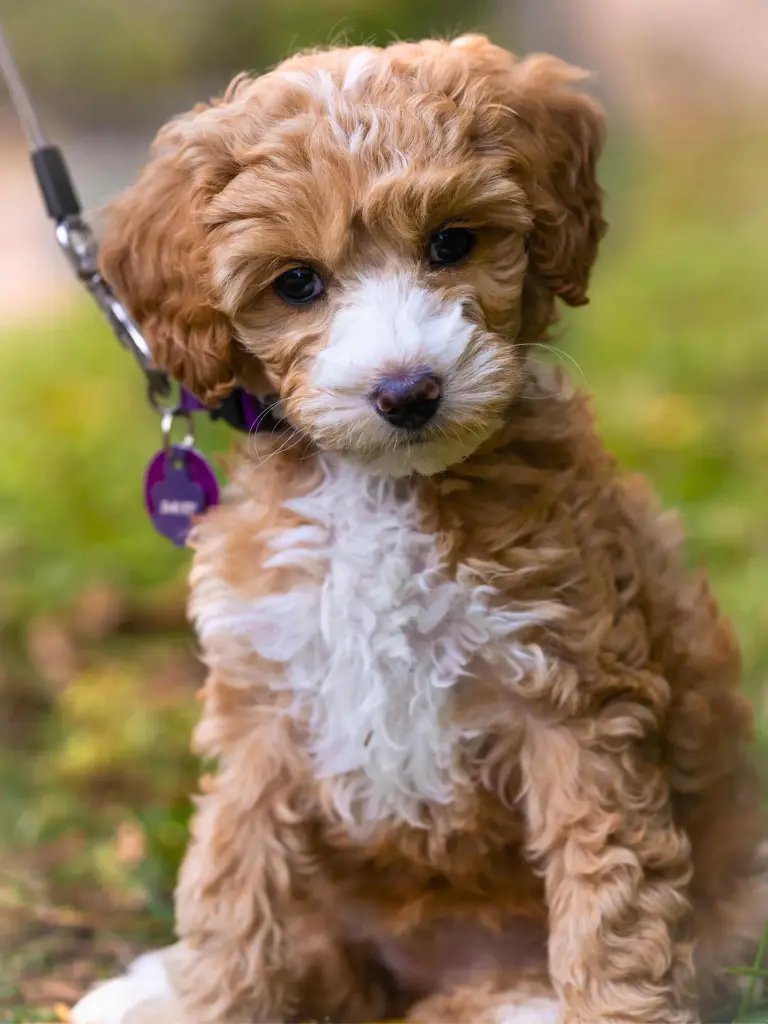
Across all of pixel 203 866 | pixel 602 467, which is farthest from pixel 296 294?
pixel 203 866

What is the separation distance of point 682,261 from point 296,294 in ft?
24.1

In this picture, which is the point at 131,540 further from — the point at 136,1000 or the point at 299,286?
the point at 299,286

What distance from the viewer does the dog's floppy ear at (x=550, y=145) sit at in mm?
2672

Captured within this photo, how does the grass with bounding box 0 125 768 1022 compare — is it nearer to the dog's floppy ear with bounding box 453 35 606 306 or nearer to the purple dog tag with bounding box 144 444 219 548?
the dog's floppy ear with bounding box 453 35 606 306

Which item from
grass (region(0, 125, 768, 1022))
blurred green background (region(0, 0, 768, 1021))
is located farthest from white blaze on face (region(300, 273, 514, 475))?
grass (region(0, 125, 768, 1022))

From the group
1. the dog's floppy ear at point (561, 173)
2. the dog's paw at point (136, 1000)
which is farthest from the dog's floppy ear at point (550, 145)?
the dog's paw at point (136, 1000)

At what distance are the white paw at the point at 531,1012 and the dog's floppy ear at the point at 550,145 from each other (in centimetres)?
156

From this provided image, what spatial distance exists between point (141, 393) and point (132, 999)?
16.6ft

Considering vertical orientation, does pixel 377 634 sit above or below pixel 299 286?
below

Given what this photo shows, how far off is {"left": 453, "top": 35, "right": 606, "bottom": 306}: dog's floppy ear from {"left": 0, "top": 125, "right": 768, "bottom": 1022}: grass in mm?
322

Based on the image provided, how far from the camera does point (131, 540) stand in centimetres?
629

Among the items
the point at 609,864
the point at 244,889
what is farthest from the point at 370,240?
the point at 244,889

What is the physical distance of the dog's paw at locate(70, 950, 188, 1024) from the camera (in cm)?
309

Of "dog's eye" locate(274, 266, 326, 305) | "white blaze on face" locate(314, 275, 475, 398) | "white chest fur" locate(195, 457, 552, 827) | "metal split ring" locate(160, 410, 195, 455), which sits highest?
"dog's eye" locate(274, 266, 326, 305)
